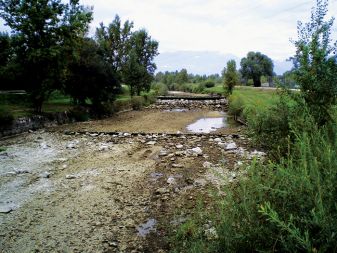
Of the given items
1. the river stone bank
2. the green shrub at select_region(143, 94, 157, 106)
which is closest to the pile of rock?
the green shrub at select_region(143, 94, 157, 106)

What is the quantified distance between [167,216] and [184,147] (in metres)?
5.92

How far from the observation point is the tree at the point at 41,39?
16.8 meters

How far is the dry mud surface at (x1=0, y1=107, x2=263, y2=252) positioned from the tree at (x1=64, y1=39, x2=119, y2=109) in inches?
380

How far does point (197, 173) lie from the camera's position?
8273mm

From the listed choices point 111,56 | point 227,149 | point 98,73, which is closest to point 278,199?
point 227,149

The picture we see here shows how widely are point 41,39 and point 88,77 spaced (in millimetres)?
5073

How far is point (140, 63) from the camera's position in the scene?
41.2 m

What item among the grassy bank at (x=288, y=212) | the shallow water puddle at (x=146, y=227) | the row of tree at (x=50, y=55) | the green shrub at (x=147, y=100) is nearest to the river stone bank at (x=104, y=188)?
the shallow water puddle at (x=146, y=227)

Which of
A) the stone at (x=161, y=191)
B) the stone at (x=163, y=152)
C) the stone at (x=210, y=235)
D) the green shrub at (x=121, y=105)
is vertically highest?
the green shrub at (x=121, y=105)

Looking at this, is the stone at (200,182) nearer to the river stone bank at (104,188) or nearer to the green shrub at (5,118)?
the river stone bank at (104,188)

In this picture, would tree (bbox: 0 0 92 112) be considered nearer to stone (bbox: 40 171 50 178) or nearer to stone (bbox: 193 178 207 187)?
stone (bbox: 40 171 50 178)

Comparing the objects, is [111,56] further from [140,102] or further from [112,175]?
[112,175]

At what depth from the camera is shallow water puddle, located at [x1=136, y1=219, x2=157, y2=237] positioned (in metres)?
5.26

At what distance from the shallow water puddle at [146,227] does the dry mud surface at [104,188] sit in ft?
0.06
